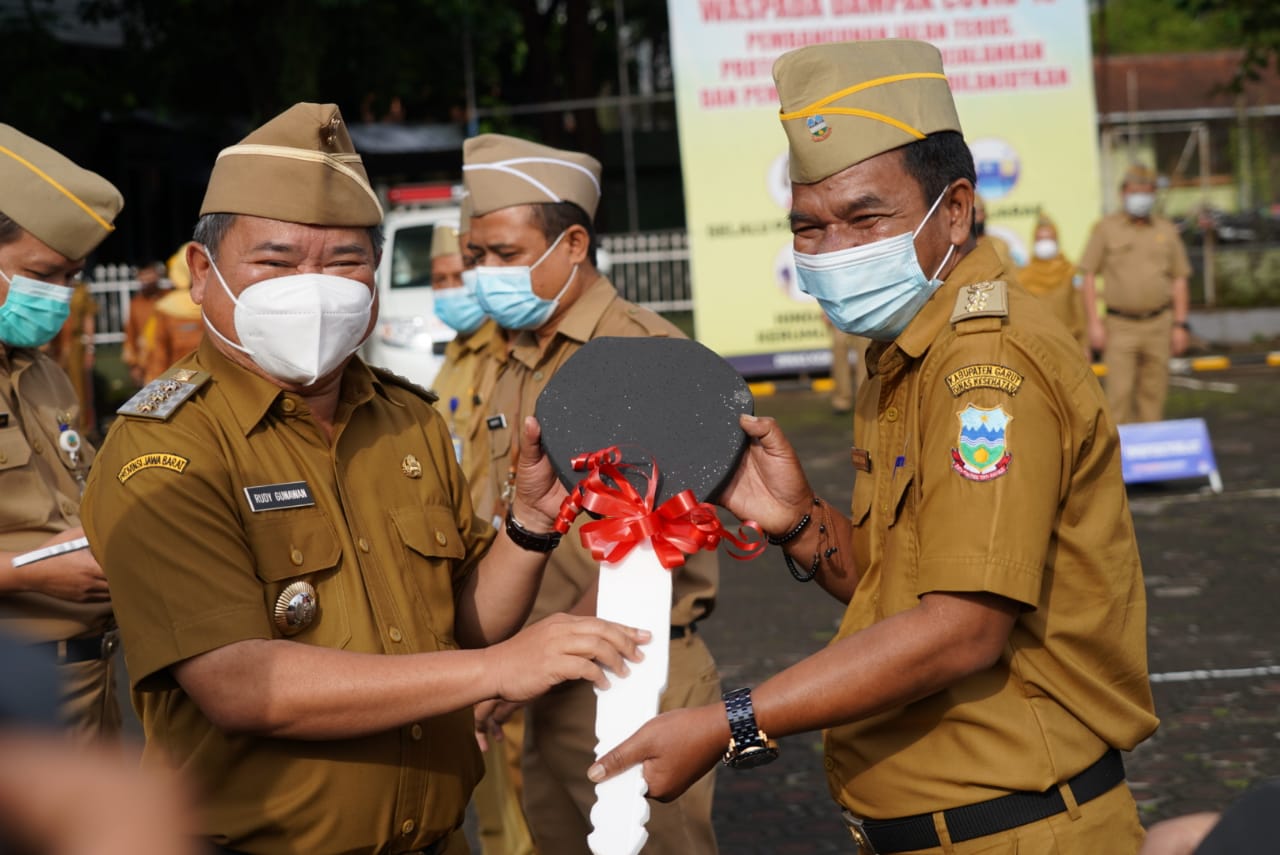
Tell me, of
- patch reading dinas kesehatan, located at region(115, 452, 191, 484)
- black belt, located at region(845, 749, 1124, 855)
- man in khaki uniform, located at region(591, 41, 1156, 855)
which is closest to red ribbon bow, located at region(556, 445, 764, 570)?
man in khaki uniform, located at region(591, 41, 1156, 855)

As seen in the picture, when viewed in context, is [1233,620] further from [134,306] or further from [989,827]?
[134,306]

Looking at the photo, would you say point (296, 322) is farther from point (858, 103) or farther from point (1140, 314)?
point (1140, 314)

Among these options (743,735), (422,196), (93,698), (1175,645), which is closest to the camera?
(743,735)

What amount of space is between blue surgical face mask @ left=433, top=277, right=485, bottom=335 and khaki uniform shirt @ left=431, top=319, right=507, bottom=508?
0.10 meters

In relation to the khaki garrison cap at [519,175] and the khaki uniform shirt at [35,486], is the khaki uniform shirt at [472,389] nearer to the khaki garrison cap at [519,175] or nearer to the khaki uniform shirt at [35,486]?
the khaki garrison cap at [519,175]

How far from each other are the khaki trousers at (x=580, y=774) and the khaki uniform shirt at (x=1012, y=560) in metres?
1.28

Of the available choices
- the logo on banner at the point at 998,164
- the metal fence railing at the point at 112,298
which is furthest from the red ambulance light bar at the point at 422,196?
the logo on banner at the point at 998,164

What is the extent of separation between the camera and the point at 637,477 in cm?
273

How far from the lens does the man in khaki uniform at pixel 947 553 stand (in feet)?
7.88

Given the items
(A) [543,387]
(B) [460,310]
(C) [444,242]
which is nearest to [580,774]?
(A) [543,387]

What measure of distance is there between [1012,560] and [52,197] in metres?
2.86

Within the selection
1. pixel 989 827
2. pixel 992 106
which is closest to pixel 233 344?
pixel 989 827

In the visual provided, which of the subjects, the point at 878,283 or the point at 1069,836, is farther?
the point at 878,283

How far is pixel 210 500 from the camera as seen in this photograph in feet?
8.24
